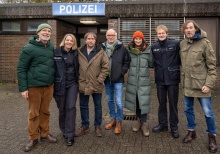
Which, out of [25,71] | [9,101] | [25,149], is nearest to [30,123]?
[25,149]

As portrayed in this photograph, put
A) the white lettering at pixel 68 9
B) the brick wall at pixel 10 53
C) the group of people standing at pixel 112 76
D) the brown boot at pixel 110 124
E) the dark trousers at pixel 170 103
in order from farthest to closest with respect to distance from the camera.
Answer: the brick wall at pixel 10 53, the white lettering at pixel 68 9, the brown boot at pixel 110 124, the dark trousers at pixel 170 103, the group of people standing at pixel 112 76

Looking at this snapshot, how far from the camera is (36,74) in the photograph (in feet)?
13.8

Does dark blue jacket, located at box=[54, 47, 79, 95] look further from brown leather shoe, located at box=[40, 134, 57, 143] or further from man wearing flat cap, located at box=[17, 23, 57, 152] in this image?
brown leather shoe, located at box=[40, 134, 57, 143]

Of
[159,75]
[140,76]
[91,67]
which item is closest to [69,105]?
[91,67]

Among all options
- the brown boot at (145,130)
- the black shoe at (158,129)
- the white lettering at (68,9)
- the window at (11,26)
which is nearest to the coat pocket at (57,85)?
the brown boot at (145,130)

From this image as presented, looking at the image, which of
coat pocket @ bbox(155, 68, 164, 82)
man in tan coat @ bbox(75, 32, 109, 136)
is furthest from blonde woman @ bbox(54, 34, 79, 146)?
coat pocket @ bbox(155, 68, 164, 82)

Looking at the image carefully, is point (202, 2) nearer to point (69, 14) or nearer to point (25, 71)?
point (69, 14)

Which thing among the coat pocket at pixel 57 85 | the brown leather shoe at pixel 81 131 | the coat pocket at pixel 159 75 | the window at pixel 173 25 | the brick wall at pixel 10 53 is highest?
the window at pixel 173 25

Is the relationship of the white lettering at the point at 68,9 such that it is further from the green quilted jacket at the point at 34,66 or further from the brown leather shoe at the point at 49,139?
the brown leather shoe at the point at 49,139

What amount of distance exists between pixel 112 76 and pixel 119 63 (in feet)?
0.89

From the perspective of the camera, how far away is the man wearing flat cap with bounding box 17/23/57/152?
4168mm

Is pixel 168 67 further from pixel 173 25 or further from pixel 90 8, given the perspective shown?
pixel 90 8

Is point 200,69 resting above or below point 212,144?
above

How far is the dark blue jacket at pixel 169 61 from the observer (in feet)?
15.4
